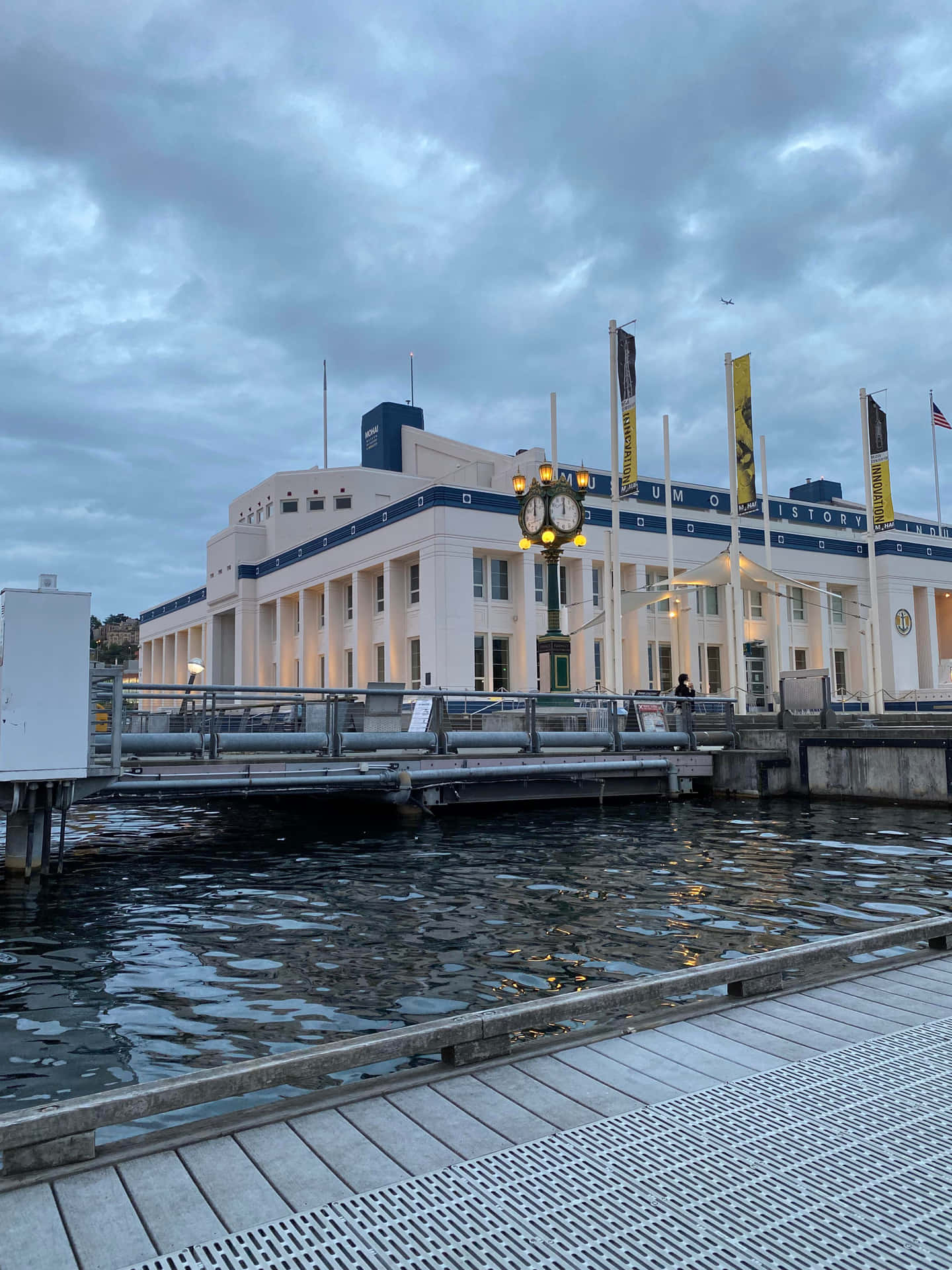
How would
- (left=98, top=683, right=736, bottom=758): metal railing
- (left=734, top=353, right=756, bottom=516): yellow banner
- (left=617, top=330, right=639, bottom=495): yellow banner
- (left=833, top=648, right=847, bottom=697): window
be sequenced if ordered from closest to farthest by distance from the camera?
(left=98, top=683, right=736, bottom=758): metal railing, (left=617, top=330, right=639, bottom=495): yellow banner, (left=734, top=353, right=756, bottom=516): yellow banner, (left=833, top=648, right=847, bottom=697): window

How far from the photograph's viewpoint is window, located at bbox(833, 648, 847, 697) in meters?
47.6

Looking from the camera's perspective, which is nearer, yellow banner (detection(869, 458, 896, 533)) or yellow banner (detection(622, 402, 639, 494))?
yellow banner (detection(622, 402, 639, 494))

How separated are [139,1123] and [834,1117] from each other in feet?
10.0

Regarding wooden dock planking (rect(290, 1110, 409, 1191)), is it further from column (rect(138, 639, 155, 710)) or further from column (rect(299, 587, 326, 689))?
column (rect(138, 639, 155, 710))

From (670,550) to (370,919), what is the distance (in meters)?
26.3

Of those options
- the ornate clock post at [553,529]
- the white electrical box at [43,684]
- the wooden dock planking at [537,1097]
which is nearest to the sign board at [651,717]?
the ornate clock post at [553,529]

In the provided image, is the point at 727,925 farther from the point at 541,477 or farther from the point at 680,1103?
the point at 541,477

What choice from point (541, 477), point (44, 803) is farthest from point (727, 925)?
point (541, 477)

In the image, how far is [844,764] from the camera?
20172 millimetres

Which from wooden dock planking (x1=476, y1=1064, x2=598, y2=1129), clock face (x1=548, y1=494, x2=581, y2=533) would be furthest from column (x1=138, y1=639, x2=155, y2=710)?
wooden dock planking (x1=476, y1=1064, x2=598, y2=1129)

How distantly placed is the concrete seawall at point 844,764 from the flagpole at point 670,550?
1071 cm

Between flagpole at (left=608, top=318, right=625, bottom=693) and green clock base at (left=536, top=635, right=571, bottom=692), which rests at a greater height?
flagpole at (left=608, top=318, right=625, bottom=693)

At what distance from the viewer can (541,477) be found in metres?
24.0

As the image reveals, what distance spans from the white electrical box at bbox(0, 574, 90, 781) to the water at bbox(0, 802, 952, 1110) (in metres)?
1.52
